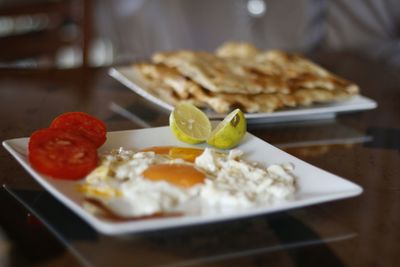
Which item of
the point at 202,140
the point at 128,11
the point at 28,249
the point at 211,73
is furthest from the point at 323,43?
the point at 28,249

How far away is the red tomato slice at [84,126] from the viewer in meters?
1.25

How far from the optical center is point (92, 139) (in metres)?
1.25

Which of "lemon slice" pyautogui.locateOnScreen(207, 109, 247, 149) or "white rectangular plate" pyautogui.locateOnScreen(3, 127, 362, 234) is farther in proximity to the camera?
"lemon slice" pyautogui.locateOnScreen(207, 109, 247, 149)

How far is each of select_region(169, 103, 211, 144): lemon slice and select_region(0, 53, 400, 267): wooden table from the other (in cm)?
19

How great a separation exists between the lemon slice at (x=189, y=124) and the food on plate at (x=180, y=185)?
160 millimetres

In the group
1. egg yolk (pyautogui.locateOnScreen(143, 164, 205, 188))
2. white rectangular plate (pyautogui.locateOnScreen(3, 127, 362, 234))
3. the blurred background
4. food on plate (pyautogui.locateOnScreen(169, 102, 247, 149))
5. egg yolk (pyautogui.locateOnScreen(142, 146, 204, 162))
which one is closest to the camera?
white rectangular plate (pyautogui.locateOnScreen(3, 127, 362, 234))

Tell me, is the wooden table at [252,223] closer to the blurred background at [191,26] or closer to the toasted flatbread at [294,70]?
the toasted flatbread at [294,70]

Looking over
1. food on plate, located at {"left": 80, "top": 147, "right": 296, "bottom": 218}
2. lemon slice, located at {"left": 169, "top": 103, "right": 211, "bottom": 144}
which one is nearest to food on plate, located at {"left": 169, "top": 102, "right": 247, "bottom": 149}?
lemon slice, located at {"left": 169, "top": 103, "right": 211, "bottom": 144}

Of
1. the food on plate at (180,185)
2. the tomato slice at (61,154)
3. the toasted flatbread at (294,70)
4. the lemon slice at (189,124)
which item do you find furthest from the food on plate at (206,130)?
the toasted flatbread at (294,70)

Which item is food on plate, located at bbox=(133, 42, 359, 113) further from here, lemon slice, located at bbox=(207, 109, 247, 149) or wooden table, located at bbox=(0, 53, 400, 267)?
lemon slice, located at bbox=(207, 109, 247, 149)

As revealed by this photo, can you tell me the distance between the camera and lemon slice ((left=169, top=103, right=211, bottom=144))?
4.43 ft

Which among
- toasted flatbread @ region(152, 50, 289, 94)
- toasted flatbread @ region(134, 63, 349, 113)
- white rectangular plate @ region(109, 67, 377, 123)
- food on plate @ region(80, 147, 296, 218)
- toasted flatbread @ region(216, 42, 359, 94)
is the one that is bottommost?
white rectangular plate @ region(109, 67, 377, 123)

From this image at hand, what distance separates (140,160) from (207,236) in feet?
0.69

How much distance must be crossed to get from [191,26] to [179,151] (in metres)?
2.88
